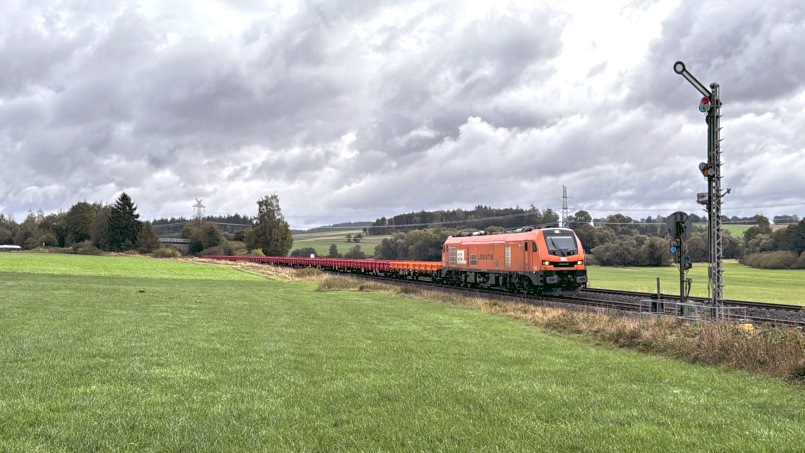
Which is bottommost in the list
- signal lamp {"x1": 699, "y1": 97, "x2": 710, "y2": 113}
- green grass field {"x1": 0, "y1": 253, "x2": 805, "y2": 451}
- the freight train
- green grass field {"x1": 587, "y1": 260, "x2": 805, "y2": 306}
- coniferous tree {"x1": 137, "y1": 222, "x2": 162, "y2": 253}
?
green grass field {"x1": 587, "y1": 260, "x2": 805, "y2": 306}

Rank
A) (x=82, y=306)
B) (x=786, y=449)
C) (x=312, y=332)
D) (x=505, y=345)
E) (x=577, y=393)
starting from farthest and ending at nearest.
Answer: (x=82, y=306), (x=312, y=332), (x=505, y=345), (x=577, y=393), (x=786, y=449)

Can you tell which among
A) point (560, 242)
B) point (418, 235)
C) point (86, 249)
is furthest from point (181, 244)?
point (560, 242)

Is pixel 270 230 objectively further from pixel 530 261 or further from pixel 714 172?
pixel 714 172

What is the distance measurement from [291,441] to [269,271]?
55281 mm

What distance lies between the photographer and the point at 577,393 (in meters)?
8.19

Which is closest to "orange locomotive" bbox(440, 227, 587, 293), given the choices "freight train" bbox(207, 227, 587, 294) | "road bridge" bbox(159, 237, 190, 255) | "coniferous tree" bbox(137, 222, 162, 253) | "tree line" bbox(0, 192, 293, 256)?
"freight train" bbox(207, 227, 587, 294)

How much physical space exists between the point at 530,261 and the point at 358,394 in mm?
23579

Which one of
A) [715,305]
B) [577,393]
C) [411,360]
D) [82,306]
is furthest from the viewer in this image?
[82,306]

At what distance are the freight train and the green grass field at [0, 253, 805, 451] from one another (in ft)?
49.0

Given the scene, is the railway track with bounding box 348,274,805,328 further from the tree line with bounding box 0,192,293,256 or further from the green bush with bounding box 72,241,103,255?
the green bush with bounding box 72,241,103,255

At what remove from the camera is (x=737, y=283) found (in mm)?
49938

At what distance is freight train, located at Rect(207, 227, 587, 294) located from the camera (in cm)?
2958

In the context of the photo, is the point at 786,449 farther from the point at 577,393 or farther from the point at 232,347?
the point at 232,347

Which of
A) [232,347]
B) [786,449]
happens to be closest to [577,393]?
[786,449]
